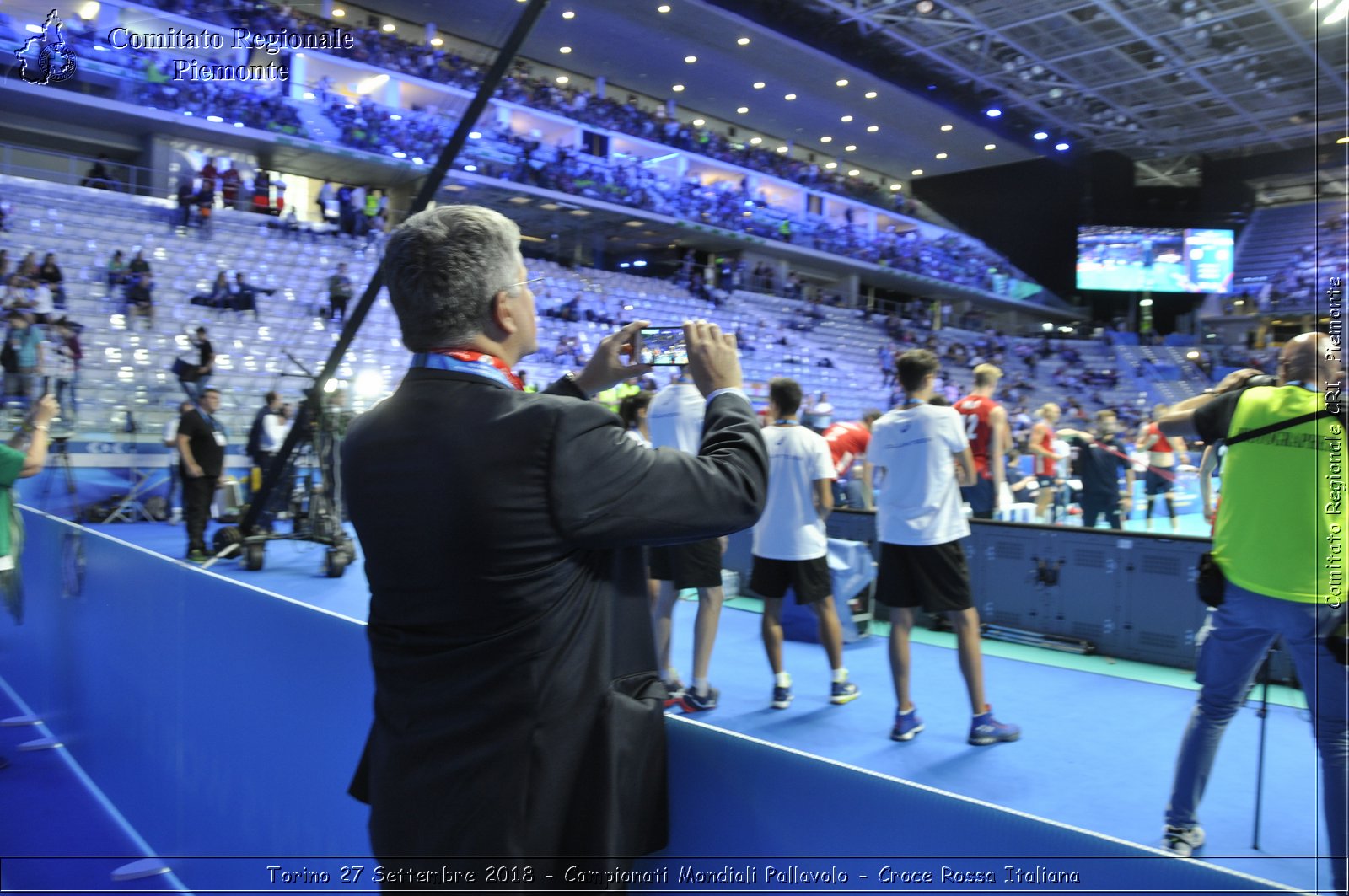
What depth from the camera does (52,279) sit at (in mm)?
11812

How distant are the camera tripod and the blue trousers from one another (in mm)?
9527

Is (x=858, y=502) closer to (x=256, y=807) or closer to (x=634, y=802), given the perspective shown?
(x=256, y=807)

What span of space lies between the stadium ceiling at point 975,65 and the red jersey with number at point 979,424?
52.0 ft

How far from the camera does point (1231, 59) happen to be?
23.0 metres

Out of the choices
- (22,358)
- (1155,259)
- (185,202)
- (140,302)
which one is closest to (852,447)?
(22,358)

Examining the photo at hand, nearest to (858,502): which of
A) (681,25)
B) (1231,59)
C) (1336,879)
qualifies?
(1336,879)

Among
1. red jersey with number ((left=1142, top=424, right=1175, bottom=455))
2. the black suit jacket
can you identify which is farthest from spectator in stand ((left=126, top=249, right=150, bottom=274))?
the black suit jacket

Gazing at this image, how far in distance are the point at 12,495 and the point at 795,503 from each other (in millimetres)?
3382

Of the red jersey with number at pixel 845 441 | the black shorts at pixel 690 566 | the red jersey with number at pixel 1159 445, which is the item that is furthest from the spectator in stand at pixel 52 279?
the red jersey with number at pixel 1159 445

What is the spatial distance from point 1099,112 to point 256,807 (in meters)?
31.0

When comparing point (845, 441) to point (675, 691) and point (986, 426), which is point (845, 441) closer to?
point (986, 426)

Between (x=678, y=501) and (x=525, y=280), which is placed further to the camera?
(x=525, y=280)

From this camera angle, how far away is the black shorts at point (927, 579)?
3758 millimetres

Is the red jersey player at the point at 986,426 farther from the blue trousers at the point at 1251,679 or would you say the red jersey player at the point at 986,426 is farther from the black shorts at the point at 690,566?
the blue trousers at the point at 1251,679
